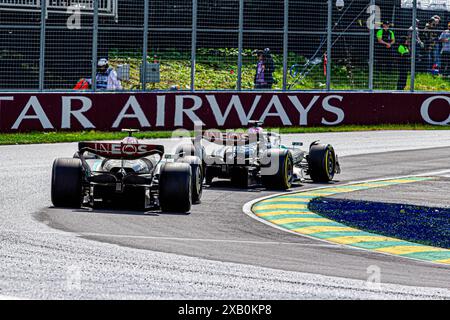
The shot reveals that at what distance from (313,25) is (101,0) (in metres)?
5.99

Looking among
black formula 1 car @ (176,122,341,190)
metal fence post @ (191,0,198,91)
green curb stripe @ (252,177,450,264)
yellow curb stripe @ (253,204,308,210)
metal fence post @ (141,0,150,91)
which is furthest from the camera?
metal fence post @ (191,0,198,91)

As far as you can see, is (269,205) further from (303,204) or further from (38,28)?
(38,28)

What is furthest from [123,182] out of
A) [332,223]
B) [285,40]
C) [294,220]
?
[285,40]

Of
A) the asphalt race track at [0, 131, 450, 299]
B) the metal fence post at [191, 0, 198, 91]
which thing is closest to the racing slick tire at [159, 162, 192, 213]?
the asphalt race track at [0, 131, 450, 299]

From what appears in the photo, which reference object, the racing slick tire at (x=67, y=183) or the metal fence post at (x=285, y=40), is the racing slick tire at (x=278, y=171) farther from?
the metal fence post at (x=285, y=40)

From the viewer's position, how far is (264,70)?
2730 cm

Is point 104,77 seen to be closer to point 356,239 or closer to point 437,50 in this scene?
point 437,50

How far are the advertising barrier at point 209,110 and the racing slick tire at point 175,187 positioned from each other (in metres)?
11.8

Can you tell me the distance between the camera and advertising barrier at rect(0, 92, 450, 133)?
24281 mm

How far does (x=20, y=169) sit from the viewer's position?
17.9 m

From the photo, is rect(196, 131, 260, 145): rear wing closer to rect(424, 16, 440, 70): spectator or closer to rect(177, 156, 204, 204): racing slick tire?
rect(177, 156, 204, 204): racing slick tire

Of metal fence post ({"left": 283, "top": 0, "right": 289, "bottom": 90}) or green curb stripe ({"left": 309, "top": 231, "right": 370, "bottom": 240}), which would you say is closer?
green curb stripe ({"left": 309, "top": 231, "right": 370, "bottom": 240})

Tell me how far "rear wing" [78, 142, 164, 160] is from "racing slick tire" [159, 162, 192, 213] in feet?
1.35
